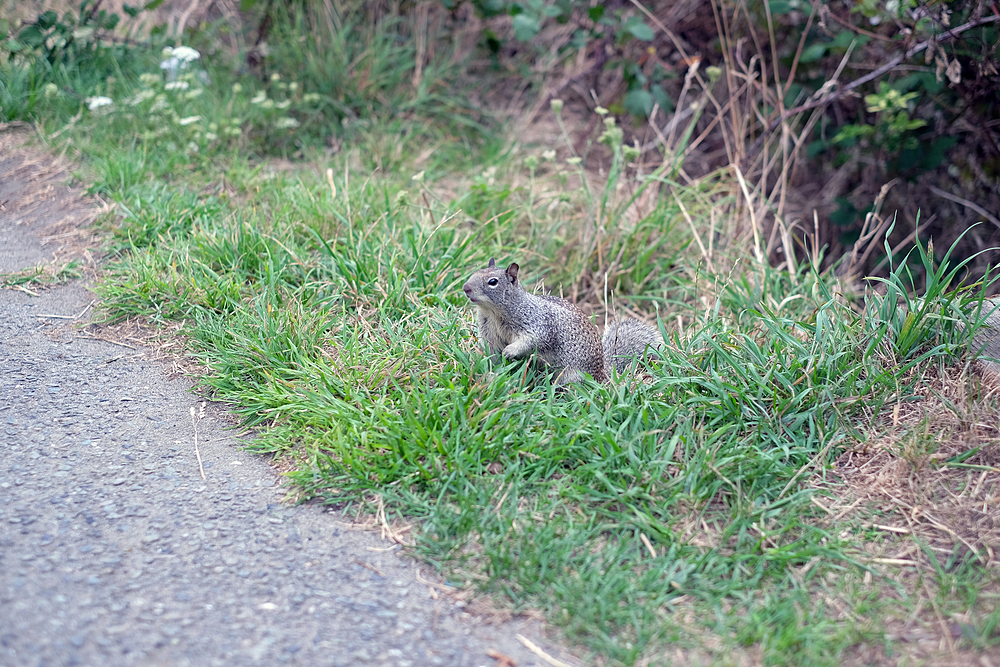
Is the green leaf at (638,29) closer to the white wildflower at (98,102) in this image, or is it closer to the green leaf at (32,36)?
the white wildflower at (98,102)

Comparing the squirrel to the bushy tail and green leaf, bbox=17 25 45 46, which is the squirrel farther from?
green leaf, bbox=17 25 45 46

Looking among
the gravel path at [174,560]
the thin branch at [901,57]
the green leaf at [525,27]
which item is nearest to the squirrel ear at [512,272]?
the gravel path at [174,560]

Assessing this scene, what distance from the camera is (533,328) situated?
134 inches

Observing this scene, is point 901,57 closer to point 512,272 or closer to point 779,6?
point 779,6

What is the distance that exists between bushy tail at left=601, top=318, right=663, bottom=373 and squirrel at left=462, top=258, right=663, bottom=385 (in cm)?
8

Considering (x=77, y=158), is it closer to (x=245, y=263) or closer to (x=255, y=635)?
(x=245, y=263)

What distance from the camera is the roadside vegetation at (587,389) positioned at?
241 cm

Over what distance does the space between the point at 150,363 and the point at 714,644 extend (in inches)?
107

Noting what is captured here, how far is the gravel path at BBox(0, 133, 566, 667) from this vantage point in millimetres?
2119

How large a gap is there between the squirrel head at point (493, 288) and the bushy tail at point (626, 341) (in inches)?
23.2

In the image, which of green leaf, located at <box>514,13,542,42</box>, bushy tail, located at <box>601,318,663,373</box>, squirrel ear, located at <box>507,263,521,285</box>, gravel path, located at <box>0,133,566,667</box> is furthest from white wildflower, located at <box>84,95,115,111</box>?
bushy tail, located at <box>601,318,663,373</box>

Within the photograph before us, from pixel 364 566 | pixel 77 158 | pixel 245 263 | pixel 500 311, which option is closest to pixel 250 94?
pixel 77 158

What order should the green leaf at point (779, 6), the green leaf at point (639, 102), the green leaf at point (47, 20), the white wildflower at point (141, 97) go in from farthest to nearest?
the green leaf at point (47, 20)
the green leaf at point (639, 102)
the white wildflower at point (141, 97)
the green leaf at point (779, 6)

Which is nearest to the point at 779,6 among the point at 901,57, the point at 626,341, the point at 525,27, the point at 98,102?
the point at 901,57
